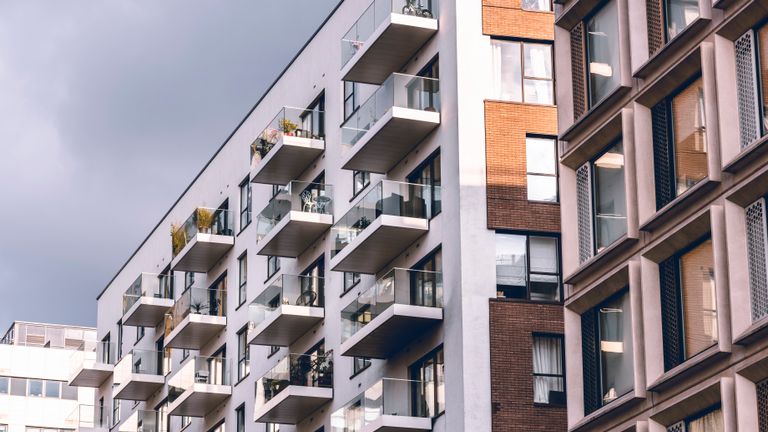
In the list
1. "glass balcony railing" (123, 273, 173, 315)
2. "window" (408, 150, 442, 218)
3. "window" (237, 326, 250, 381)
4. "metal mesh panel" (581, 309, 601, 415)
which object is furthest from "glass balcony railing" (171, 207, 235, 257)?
"metal mesh panel" (581, 309, 601, 415)

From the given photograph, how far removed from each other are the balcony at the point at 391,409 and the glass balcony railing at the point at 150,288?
2564 cm

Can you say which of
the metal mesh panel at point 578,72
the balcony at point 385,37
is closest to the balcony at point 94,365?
the balcony at point 385,37

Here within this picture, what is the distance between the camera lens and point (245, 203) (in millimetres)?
62781

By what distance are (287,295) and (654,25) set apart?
23.9 meters

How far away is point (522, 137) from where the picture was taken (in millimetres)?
45844

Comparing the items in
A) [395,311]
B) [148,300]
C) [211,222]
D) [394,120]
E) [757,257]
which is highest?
[211,222]

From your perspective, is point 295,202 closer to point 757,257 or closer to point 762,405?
point 757,257

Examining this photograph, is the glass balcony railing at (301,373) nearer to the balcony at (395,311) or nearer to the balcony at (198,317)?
the balcony at (395,311)

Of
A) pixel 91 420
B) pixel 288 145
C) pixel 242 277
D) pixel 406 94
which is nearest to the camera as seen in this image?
pixel 406 94

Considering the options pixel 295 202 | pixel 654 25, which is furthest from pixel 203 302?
pixel 654 25

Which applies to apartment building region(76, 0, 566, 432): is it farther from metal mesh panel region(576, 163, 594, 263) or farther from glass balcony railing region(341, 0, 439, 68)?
metal mesh panel region(576, 163, 594, 263)

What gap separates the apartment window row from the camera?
97625 mm

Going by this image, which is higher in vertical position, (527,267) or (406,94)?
(406,94)

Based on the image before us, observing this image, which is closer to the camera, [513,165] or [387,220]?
[513,165]
